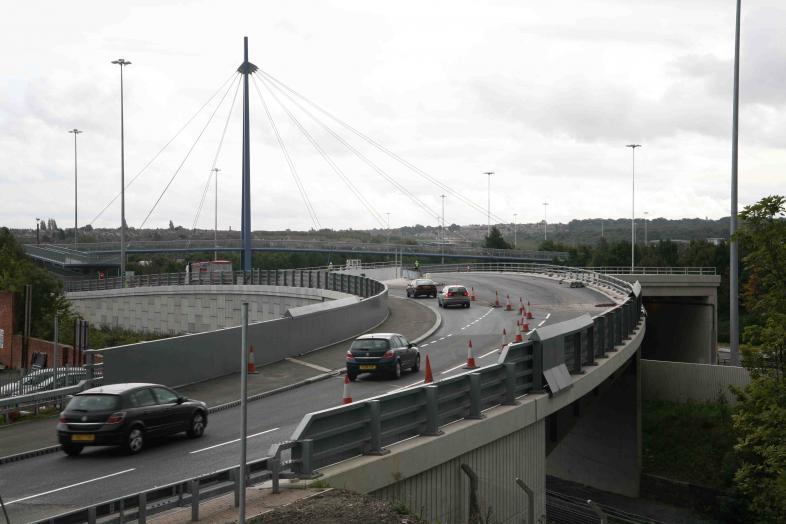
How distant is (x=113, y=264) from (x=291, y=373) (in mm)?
90142

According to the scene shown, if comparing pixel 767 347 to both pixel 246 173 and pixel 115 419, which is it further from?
pixel 246 173

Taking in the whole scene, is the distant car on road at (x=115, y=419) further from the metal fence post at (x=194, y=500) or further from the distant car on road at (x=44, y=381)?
the metal fence post at (x=194, y=500)

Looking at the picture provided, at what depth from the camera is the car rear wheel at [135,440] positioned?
15.3 meters

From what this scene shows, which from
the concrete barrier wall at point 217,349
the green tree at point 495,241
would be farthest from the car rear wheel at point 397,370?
the green tree at point 495,241

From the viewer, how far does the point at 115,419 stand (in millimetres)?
15180

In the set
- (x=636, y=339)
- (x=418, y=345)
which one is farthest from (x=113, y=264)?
(x=636, y=339)

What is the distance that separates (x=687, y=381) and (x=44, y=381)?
30216 millimetres

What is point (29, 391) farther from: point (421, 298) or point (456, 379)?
point (421, 298)

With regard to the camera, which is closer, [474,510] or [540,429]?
[474,510]

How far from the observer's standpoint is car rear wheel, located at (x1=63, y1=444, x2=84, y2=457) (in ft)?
50.4

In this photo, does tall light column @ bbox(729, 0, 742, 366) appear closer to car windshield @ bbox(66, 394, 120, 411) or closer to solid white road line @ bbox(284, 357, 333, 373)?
solid white road line @ bbox(284, 357, 333, 373)

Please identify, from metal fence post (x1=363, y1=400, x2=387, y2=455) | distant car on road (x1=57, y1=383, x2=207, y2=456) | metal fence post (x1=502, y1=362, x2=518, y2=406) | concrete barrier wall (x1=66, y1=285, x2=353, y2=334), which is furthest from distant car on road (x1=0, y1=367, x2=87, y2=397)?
concrete barrier wall (x1=66, y1=285, x2=353, y2=334)

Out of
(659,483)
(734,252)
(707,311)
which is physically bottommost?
(659,483)

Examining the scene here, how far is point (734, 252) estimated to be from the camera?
3322 centimetres
